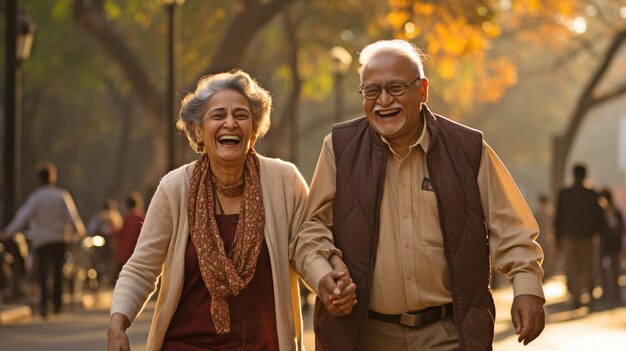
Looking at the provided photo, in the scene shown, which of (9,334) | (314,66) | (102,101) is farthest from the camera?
(102,101)

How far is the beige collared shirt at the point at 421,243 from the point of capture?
6363 millimetres

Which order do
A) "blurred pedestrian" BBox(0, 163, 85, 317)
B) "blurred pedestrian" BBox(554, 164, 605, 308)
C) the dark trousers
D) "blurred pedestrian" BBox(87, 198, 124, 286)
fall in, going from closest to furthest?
"blurred pedestrian" BBox(0, 163, 85, 317)
the dark trousers
"blurred pedestrian" BBox(554, 164, 605, 308)
"blurred pedestrian" BBox(87, 198, 124, 286)

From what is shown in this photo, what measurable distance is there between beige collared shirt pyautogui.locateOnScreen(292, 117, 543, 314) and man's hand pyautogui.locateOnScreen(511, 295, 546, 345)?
0.04 metres

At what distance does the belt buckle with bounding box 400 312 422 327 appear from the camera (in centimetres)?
637

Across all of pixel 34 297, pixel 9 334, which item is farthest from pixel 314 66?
pixel 9 334

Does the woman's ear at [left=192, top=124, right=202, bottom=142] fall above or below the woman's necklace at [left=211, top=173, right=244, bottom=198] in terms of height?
above

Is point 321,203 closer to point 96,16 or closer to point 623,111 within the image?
point 96,16

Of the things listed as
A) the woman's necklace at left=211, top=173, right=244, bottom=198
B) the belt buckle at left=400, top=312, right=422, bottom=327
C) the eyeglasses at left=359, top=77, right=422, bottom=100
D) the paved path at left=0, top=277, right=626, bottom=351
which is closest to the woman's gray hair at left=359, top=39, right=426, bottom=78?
the eyeglasses at left=359, top=77, right=422, bottom=100

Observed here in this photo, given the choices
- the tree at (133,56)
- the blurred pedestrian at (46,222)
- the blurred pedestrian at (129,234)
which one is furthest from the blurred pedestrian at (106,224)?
the blurred pedestrian at (46,222)

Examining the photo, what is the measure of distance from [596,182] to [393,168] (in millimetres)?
107122

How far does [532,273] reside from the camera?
6348mm

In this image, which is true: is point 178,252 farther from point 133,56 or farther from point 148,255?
point 133,56

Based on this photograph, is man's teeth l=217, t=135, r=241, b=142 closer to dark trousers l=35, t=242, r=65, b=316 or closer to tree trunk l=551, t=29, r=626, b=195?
dark trousers l=35, t=242, r=65, b=316

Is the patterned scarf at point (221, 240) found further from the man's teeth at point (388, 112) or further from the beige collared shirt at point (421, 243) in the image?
the man's teeth at point (388, 112)
